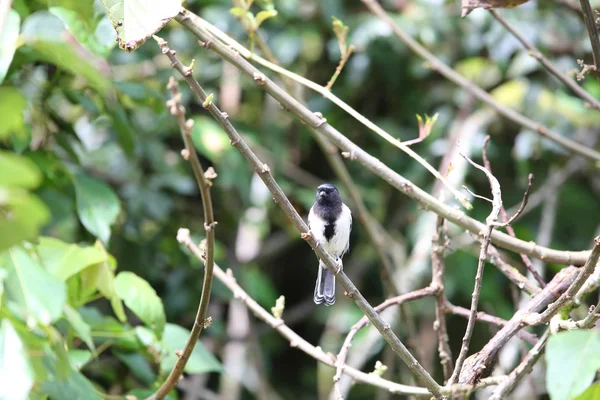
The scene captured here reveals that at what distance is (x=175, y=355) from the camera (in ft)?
8.32

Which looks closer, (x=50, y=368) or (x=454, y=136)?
(x=50, y=368)

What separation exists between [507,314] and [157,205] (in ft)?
7.27

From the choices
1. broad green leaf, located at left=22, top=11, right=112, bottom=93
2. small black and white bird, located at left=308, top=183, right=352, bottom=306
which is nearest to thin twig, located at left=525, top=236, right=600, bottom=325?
broad green leaf, located at left=22, top=11, right=112, bottom=93

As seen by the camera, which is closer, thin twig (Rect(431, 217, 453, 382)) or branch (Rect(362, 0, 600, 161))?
thin twig (Rect(431, 217, 453, 382))

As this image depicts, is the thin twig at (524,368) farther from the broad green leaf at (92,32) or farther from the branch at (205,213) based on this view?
the broad green leaf at (92,32)

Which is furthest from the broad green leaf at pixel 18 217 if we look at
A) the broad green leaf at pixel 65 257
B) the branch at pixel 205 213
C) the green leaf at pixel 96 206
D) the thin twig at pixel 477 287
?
the green leaf at pixel 96 206

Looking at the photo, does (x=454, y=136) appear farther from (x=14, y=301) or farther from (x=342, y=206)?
(x=14, y=301)

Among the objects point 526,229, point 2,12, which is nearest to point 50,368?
point 2,12

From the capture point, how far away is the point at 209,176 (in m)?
1.56

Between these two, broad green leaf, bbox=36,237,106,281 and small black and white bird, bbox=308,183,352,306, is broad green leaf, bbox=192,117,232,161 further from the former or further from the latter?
broad green leaf, bbox=36,237,106,281

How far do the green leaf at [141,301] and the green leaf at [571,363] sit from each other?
148cm

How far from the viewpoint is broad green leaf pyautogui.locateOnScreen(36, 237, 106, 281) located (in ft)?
6.96

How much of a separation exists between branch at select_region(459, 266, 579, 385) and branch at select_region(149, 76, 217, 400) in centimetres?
72

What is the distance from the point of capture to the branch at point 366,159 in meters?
2.20
